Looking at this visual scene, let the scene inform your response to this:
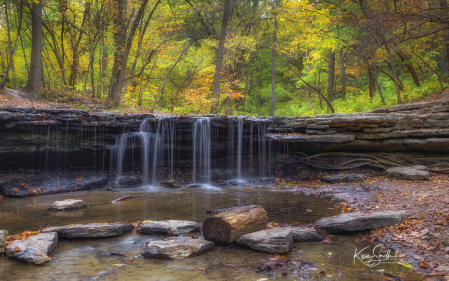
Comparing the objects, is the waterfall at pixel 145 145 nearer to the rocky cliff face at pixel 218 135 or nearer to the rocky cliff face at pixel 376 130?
the rocky cliff face at pixel 218 135

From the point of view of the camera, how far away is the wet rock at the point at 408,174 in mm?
9719

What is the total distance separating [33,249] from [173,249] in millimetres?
2086

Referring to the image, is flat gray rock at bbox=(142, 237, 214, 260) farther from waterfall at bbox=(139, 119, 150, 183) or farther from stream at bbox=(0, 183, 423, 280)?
waterfall at bbox=(139, 119, 150, 183)

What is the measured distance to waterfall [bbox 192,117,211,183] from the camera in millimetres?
12571

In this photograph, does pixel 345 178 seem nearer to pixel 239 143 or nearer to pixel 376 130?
pixel 376 130

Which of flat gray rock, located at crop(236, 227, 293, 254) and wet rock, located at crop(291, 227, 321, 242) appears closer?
flat gray rock, located at crop(236, 227, 293, 254)

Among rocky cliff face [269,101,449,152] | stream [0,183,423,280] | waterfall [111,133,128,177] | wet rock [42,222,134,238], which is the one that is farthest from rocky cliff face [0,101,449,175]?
wet rock [42,222,134,238]

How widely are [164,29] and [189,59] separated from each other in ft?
10.4

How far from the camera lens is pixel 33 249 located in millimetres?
4070

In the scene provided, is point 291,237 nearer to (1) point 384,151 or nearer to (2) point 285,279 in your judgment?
(2) point 285,279

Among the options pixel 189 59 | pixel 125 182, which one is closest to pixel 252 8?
pixel 189 59

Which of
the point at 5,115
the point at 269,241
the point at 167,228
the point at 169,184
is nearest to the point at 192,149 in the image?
the point at 169,184

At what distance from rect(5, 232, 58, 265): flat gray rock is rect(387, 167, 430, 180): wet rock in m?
11.1

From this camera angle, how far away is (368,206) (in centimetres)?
670
